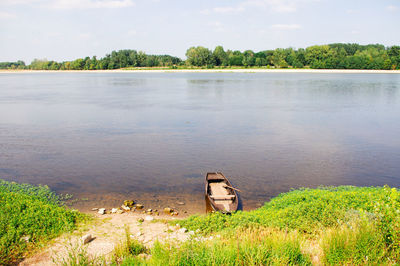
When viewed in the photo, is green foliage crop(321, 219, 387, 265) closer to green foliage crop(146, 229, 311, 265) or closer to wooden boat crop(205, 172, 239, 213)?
green foliage crop(146, 229, 311, 265)

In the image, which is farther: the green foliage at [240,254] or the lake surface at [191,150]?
the lake surface at [191,150]

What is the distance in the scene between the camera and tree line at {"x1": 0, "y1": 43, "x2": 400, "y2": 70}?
405 feet

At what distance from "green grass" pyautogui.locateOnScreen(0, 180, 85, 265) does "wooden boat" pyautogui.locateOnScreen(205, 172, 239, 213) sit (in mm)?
4531

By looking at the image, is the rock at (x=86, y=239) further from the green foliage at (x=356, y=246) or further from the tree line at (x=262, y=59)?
the tree line at (x=262, y=59)

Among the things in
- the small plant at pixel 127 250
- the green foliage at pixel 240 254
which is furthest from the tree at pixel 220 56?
Answer: the green foliage at pixel 240 254

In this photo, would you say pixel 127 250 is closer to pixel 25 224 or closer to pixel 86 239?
pixel 86 239

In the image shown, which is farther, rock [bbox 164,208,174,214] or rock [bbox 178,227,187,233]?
rock [bbox 164,208,174,214]

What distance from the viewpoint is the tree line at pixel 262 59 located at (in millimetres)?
123500

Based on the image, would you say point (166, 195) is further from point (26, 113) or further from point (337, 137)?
point (26, 113)

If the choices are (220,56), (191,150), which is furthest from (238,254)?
(220,56)

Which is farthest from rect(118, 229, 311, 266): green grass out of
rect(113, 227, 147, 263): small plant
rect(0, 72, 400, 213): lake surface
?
rect(0, 72, 400, 213): lake surface

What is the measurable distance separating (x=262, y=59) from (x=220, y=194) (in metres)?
138

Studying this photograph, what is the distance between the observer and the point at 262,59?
143 meters

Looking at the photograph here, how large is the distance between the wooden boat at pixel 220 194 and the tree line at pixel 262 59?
126 m
